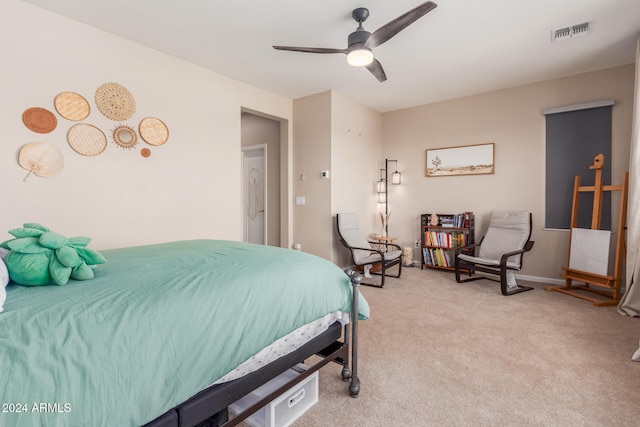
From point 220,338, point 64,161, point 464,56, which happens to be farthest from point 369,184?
point 220,338

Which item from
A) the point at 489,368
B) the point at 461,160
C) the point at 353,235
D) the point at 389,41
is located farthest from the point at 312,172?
the point at 489,368

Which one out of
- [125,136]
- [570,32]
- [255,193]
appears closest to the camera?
[570,32]

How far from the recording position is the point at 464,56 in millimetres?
3346

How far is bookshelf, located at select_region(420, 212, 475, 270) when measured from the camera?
448 centimetres

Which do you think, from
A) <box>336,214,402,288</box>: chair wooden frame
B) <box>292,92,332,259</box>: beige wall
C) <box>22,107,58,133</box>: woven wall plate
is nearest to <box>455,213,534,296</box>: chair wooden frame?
<box>336,214,402,288</box>: chair wooden frame

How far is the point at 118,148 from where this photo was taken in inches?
115

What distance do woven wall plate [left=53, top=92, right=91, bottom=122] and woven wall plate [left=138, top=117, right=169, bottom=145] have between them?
0.46 m

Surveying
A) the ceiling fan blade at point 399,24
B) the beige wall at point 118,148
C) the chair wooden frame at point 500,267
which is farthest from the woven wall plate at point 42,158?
the chair wooden frame at point 500,267

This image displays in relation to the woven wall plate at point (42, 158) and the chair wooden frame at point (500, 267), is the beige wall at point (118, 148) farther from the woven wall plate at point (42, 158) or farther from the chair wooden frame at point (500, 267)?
the chair wooden frame at point (500, 267)

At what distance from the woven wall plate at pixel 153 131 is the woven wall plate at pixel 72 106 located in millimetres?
462

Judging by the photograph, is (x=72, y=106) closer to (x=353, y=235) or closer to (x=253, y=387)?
(x=253, y=387)

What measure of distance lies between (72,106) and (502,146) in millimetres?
5170

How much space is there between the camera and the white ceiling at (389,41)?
250cm

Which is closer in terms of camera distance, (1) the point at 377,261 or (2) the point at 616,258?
(2) the point at 616,258
